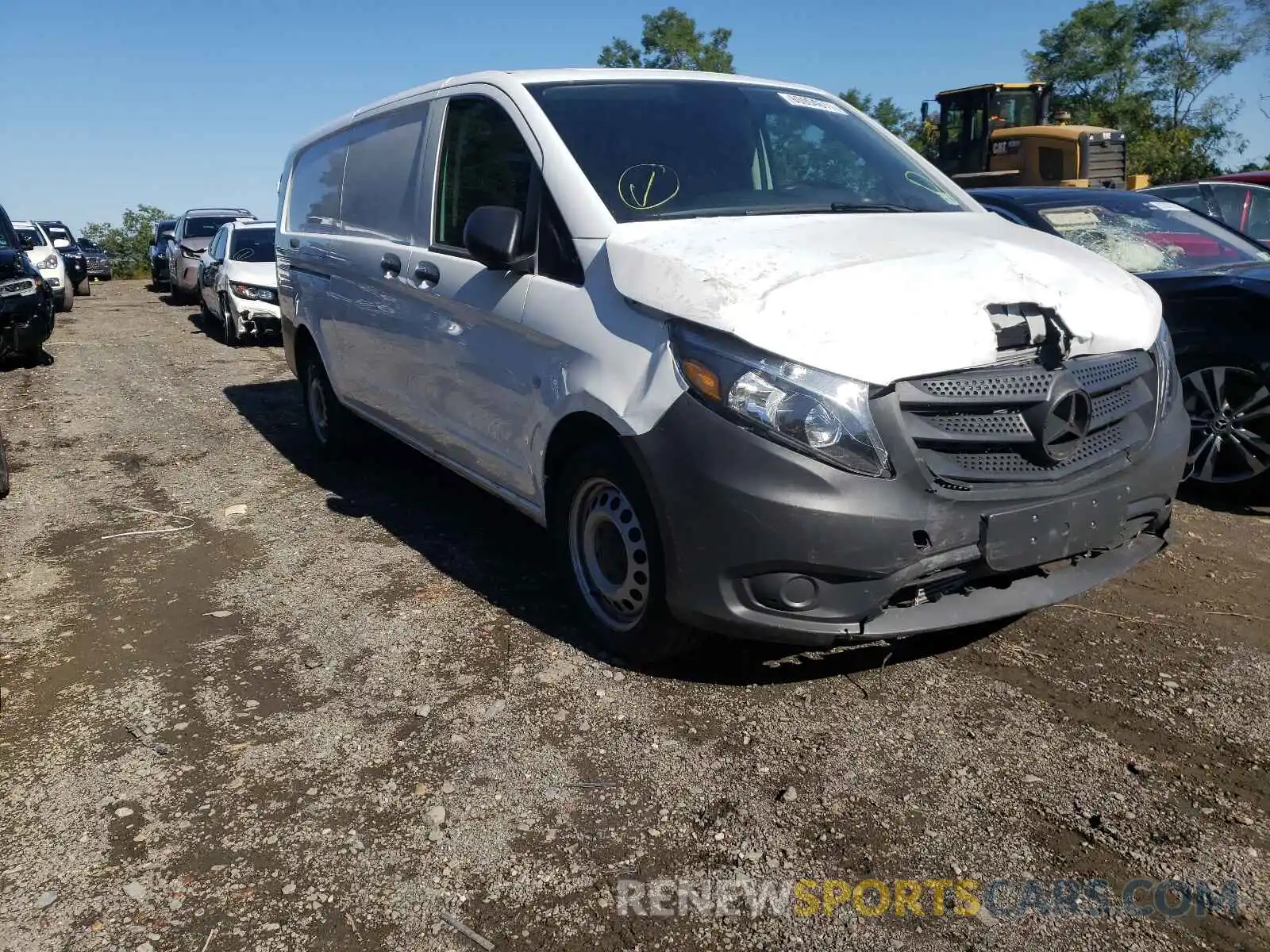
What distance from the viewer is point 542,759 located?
3264 mm

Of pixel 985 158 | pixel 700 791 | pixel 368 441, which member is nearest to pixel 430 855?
pixel 700 791

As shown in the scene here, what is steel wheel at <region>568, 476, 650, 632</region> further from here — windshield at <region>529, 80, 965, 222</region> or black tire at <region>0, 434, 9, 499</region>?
black tire at <region>0, 434, 9, 499</region>

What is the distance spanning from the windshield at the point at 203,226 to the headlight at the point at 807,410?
68.3ft

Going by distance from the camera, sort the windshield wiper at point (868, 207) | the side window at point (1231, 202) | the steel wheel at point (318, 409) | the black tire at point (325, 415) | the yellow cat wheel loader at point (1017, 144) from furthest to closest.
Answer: the yellow cat wheel loader at point (1017, 144)
the side window at point (1231, 202)
the steel wheel at point (318, 409)
the black tire at point (325, 415)
the windshield wiper at point (868, 207)

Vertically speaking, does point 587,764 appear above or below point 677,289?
below

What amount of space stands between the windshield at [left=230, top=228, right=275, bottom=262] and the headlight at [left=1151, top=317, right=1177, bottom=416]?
41.5 feet

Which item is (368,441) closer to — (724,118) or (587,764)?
(724,118)

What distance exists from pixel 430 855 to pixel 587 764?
0.59 metres

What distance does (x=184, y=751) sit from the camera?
11.1 ft

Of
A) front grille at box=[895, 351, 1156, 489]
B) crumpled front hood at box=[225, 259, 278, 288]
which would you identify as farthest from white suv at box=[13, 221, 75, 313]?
front grille at box=[895, 351, 1156, 489]

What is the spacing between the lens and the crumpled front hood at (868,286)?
3.13m

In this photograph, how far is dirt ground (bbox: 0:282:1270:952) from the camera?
2580mm

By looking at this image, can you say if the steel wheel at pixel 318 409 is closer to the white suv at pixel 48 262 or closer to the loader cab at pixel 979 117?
the white suv at pixel 48 262

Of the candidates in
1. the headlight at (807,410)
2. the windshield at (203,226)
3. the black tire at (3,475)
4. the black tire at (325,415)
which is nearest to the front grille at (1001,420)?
the headlight at (807,410)
